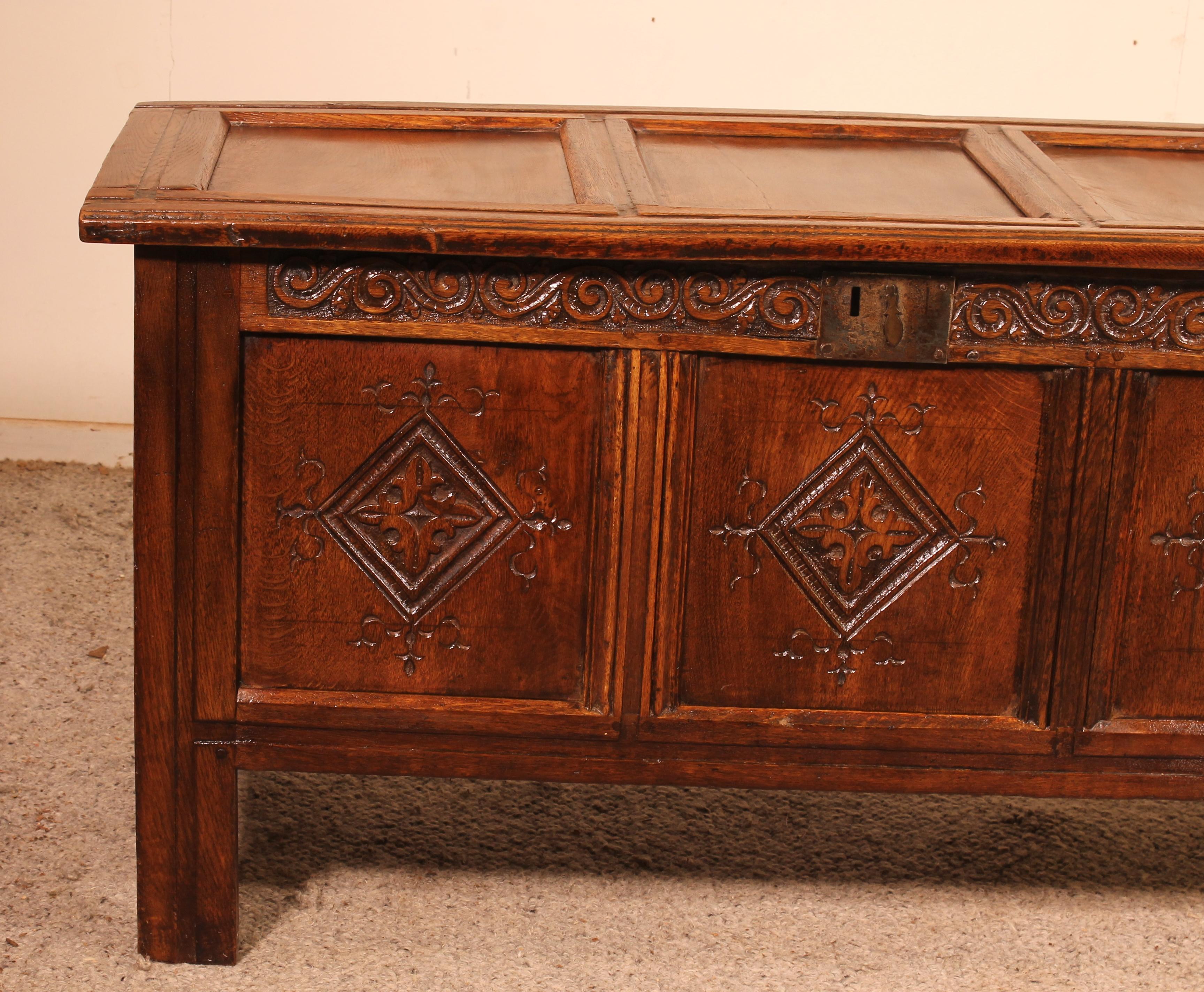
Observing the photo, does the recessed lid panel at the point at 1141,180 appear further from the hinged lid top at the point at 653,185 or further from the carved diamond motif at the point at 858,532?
the carved diamond motif at the point at 858,532

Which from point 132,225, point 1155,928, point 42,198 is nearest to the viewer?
point 132,225

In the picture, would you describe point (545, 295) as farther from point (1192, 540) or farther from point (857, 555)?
point (1192, 540)

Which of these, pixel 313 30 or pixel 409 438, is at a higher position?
pixel 313 30

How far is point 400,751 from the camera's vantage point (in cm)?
200

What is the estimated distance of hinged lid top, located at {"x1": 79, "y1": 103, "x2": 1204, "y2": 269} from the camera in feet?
5.80

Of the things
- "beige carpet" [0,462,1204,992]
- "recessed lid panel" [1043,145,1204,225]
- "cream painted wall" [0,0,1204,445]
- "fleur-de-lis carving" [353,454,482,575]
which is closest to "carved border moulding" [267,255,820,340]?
"fleur-de-lis carving" [353,454,482,575]

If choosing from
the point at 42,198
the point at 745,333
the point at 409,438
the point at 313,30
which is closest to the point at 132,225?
the point at 409,438

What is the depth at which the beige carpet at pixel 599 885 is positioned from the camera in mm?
2064

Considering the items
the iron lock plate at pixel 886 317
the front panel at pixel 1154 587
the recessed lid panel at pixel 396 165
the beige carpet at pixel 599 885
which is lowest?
the beige carpet at pixel 599 885

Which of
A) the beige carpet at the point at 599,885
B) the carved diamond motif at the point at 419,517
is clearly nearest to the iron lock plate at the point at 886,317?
the carved diamond motif at the point at 419,517

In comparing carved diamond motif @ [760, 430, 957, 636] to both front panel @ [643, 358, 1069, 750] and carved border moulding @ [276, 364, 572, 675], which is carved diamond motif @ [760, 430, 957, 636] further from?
carved border moulding @ [276, 364, 572, 675]

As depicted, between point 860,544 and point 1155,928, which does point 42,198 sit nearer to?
point 860,544

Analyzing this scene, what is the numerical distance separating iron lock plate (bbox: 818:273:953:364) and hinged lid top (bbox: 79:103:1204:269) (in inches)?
2.5

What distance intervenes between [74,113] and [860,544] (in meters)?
2.66
